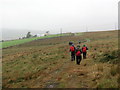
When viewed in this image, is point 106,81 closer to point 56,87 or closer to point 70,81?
point 70,81

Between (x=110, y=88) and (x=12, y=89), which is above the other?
(x=110, y=88)

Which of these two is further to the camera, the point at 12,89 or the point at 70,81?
the point at 12,89

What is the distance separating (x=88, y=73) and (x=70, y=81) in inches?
67.0

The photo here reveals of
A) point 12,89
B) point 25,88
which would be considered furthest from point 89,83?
point 12,89

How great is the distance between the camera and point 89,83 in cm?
782

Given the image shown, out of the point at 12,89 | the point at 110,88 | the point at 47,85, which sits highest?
the point at 110,88

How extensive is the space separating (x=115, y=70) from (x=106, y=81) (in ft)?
5.80

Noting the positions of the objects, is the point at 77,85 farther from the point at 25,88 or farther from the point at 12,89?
the point at 12,89

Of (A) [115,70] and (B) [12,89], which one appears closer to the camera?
(A) [115,70]

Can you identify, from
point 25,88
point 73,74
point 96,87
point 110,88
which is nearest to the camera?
point 110,88

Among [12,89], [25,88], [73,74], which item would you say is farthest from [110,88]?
[12,89]

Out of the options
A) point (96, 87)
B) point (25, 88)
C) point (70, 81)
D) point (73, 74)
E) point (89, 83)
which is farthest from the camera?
point (73, 74)

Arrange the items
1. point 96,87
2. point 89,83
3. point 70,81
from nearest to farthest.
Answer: point 96,87 → point 89,83 → point 70,81

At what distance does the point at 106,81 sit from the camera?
7316 mm
